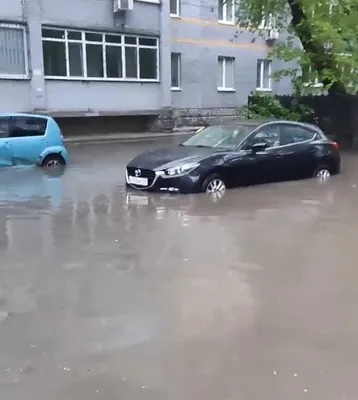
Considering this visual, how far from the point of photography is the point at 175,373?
4.30 metres

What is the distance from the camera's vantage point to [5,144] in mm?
14633

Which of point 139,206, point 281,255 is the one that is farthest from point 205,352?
point 139,206

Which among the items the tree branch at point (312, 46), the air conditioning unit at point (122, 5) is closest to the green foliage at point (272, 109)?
the tree branch at point (312, 46)

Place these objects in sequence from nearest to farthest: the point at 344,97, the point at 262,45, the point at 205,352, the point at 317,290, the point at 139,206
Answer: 1. the point at 205,352
2. the point at 317,290
3. the point at 139,206
4. the point at 344,97
5. the point at 262,45

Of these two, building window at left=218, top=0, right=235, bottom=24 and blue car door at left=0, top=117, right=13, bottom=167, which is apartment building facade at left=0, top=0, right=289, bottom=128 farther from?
blue car door at left=0, top=117, right=13, bottom=167

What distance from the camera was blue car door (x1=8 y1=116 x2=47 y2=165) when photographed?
582 inches

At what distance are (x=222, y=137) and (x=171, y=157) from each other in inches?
58.3

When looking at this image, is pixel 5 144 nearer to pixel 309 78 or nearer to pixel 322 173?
pixel 322 173

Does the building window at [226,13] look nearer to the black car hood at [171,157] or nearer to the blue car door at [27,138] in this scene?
the blue car door at [27,138]

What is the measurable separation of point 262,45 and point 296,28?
14.2 metres

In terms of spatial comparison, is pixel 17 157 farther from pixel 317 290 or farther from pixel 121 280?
pixel 317 290

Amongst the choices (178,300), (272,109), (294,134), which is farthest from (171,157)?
(272,109)

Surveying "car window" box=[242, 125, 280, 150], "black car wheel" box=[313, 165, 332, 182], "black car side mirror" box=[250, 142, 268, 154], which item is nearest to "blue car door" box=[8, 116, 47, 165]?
"car window" box=[242, 125, 280, 150]

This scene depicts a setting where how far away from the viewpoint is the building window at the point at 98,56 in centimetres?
2347
